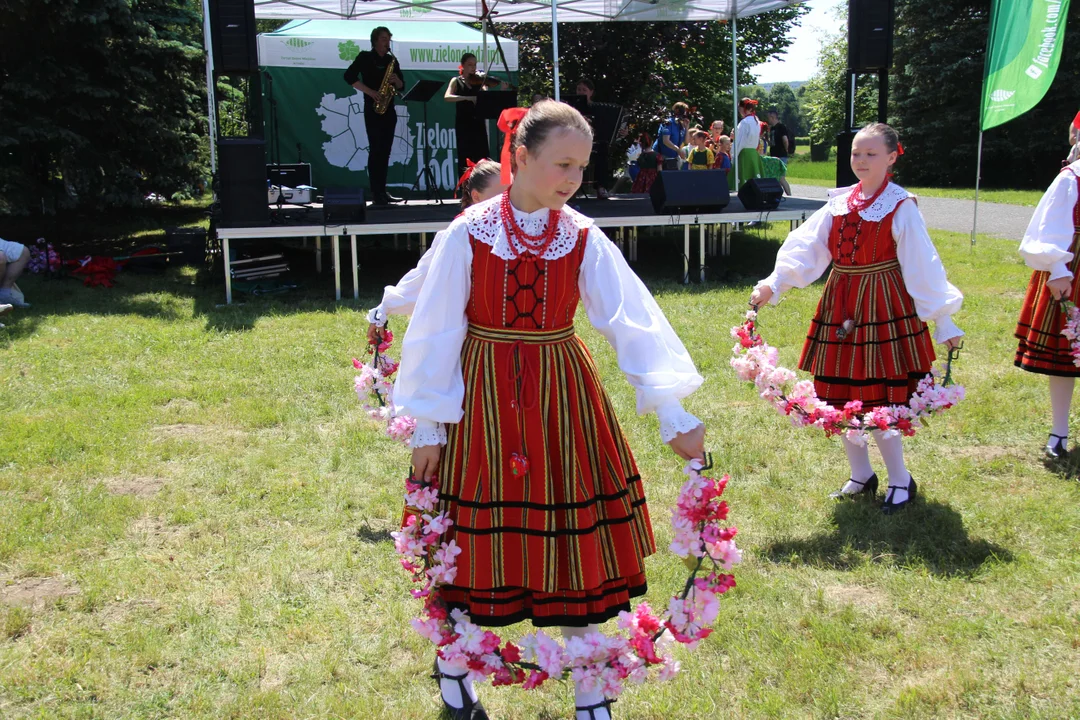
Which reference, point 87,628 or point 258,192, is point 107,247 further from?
point 87,628

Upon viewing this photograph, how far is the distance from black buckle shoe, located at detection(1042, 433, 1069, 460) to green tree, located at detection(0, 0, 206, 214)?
10.2 m

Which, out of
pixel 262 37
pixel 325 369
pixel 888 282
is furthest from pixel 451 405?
pixel 262 37

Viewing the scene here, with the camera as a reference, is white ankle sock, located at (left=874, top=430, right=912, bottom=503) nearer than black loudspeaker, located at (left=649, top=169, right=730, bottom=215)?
Yes

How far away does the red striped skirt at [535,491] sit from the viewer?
7.91 feet

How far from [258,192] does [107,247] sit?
4.85m

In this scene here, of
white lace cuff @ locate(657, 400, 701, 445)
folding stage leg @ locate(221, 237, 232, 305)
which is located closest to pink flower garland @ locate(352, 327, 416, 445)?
white lace cuff @ locate(657, 400, 701, 445)

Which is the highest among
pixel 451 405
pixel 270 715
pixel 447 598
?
pixel 451 405

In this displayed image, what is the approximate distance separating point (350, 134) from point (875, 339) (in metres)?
11.0

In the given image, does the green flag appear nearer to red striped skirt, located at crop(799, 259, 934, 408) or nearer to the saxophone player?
red striped skirt, located at crop(799, 259, 934, 408)

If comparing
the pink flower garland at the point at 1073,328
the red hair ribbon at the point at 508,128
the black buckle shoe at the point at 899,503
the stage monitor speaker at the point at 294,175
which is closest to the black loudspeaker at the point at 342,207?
the stage monitor speaker at the point at 294,175

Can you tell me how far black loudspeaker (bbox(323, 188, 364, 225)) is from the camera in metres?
8.86

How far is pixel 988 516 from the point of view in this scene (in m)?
4.05

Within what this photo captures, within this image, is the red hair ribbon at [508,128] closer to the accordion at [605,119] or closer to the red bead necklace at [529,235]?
the red bead necklace at [529,235]

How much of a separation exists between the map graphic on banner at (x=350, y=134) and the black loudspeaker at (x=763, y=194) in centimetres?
570
